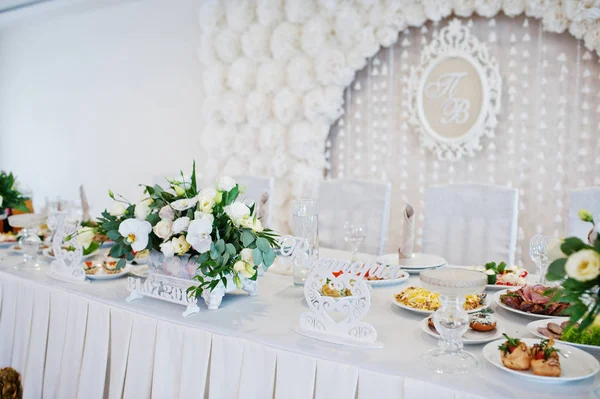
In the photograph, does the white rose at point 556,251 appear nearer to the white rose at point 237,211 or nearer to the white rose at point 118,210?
the white rose at point 237,211

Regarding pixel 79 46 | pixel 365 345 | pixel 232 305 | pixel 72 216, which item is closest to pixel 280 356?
pixel 365 345

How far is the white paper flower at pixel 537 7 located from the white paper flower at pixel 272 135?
1.87 m

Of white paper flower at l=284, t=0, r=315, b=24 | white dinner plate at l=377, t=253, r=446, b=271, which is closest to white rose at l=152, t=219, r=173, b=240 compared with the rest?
white dinner plate at l=377, t=253, r=446, b=271

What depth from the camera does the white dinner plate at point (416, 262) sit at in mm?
2100

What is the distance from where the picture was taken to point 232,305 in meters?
1.71

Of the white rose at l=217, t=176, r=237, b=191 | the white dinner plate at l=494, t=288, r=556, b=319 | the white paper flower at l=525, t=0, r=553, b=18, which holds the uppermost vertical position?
the white paper flower at l=525, t=0, r=553, b=18

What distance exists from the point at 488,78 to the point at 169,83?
295 cm

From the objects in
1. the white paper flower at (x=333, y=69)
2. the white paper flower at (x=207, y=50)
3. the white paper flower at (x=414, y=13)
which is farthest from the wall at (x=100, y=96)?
the white paper flower at (x=414, y=13)

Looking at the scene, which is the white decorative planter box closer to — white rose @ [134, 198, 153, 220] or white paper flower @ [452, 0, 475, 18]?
white rose @ [134, 198, 153, 220]

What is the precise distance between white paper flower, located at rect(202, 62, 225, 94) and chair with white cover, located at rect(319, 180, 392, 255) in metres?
1.82

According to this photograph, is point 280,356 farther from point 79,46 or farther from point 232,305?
point 79,46

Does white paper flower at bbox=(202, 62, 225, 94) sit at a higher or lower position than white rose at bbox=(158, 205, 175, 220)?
higher

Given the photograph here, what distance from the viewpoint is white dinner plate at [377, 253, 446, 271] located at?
2100 mm

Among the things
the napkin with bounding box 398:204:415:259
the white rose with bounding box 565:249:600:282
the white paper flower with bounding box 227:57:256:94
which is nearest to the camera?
the white rose with bounding box 565:249:600:282
